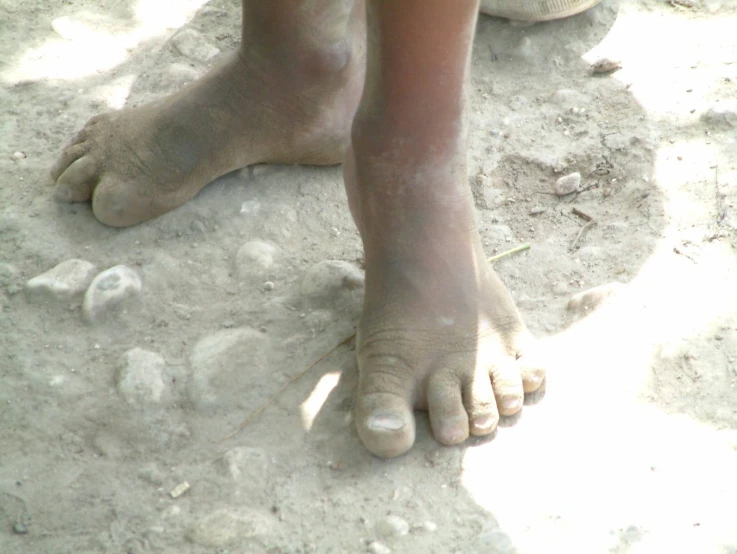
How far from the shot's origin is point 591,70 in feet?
7.52

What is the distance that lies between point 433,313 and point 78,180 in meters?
0.88

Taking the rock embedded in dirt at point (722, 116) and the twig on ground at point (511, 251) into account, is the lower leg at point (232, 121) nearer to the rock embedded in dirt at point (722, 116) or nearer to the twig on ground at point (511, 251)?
the twig on ground at point (511, 251)

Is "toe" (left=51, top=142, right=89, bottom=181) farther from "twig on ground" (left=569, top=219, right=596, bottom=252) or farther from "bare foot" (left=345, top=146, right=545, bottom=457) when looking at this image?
"twig on ground" (left=569, top=219, right=596, bottom=252)

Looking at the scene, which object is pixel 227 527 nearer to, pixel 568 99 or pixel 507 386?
pixel 507 386

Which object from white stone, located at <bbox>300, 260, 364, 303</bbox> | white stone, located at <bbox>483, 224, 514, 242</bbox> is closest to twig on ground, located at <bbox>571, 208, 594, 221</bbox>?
white stone, located at <bbox>483, 224, 514, 242</bbox>

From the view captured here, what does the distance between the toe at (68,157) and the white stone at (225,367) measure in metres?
0.58

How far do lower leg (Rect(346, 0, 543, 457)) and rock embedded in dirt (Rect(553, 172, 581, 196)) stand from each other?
0.47 meters

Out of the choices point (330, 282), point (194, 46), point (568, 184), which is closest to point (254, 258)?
point (330, 282)

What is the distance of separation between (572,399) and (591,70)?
114 cm

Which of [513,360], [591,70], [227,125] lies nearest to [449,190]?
[513,360]

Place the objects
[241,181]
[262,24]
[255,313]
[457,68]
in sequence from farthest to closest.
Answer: [241,181] < [262,24] < [255,313] < [457,68]

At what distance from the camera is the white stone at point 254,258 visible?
179 cm

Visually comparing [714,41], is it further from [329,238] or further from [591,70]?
[329,238]

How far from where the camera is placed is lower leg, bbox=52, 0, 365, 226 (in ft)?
6.04
